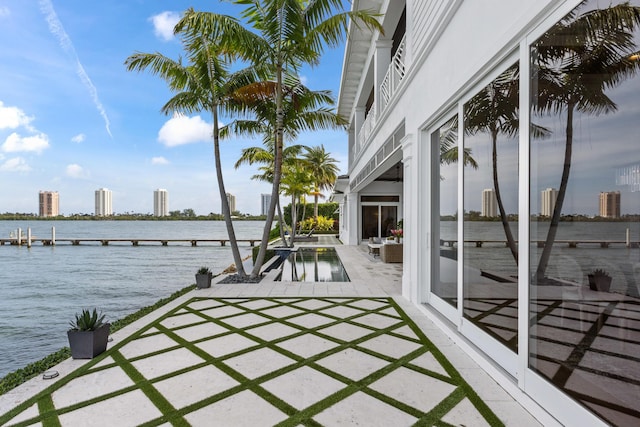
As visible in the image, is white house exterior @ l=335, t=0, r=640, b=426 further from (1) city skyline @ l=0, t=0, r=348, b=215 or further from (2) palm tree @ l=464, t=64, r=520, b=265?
(1) city skyline @ l=0, t=0, r=348, b=215

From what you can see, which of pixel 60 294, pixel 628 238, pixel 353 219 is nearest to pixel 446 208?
pixel 628 238

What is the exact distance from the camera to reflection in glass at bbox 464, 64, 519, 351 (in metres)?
2.90

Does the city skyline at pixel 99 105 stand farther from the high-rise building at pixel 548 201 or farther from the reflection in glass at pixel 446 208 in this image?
the high-rise building at pixel 548 201

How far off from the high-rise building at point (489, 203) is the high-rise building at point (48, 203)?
10518 centimetres

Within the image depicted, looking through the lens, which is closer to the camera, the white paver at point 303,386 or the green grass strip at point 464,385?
the green grass strip at point 464,385

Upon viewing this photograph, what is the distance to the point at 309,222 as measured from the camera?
2862 cm

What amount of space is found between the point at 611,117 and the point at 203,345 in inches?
158

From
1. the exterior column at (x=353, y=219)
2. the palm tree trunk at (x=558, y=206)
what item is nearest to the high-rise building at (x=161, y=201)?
the exterior column at (x=353, y=219)

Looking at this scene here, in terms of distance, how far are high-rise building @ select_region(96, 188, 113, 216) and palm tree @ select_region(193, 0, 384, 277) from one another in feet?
304

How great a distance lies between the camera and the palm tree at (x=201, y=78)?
7.32 metres

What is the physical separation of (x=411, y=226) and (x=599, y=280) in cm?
368

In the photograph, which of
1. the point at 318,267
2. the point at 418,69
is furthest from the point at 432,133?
the point at 318,267

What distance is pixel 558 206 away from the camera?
7.52 feet

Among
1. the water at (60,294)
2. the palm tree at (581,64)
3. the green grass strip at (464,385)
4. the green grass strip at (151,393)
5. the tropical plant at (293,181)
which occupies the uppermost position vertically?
the tropical plant at (293,181)
